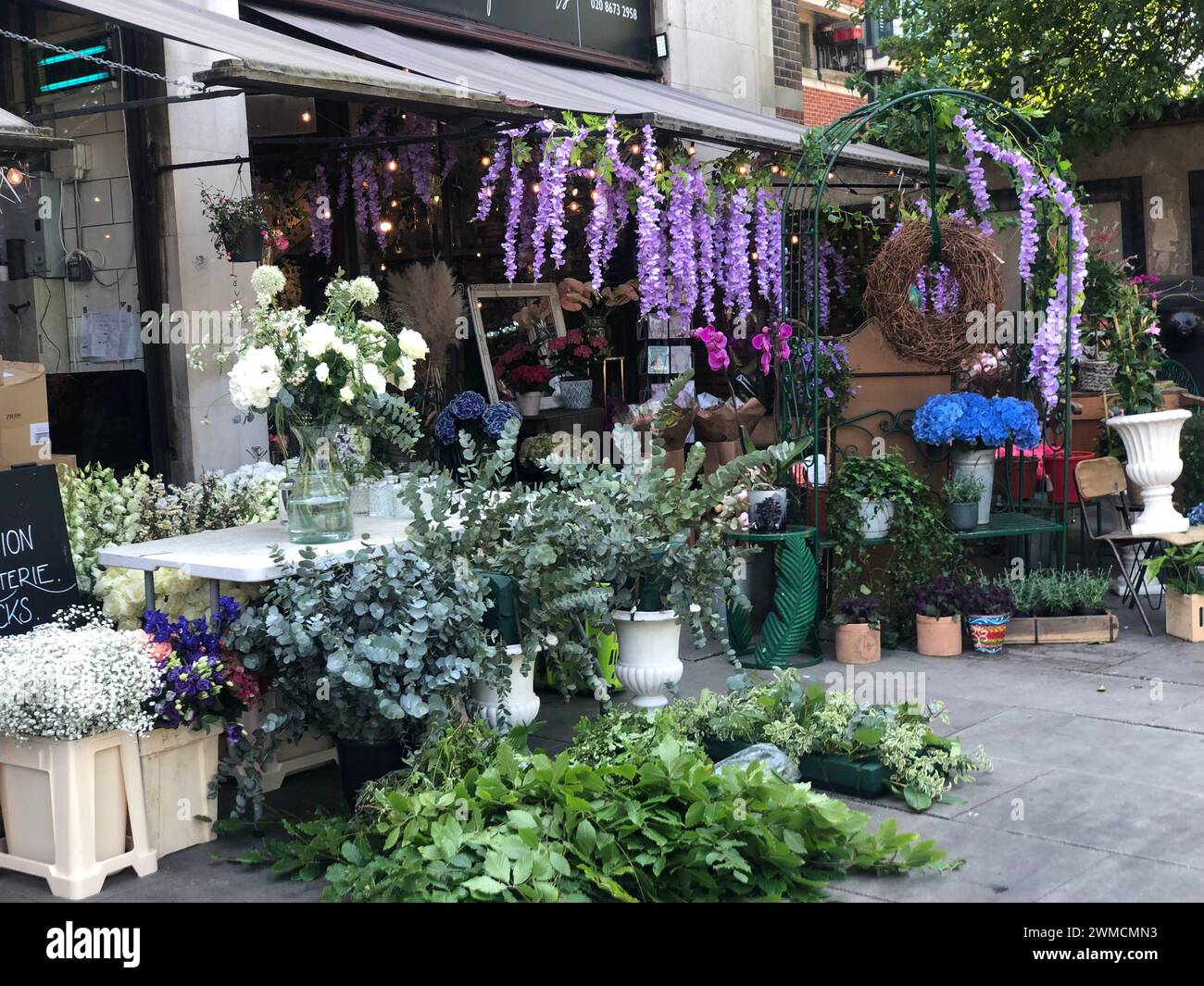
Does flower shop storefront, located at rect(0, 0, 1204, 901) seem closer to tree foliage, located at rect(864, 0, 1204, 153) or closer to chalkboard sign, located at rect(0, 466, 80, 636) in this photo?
chalkboard sign, located at rect(0, 466, 80, 636)

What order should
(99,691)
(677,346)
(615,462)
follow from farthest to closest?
(677,346), (615,462), (99,691)

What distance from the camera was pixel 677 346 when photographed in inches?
418

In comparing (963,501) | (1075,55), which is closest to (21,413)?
(963,501)

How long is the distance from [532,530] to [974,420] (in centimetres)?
345

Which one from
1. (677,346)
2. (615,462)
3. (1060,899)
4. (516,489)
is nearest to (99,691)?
(516,489)

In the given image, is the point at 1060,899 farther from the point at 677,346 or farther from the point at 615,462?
the point at 677,346

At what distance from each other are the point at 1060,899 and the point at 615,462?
18.7 feet

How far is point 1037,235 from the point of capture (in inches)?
306

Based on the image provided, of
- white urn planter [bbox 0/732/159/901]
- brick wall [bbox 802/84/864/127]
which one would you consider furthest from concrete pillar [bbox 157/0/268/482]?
brick wall [bbox 802/84/864/127]

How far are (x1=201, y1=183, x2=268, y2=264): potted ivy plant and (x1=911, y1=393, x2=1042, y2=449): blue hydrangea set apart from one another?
3.97 metres

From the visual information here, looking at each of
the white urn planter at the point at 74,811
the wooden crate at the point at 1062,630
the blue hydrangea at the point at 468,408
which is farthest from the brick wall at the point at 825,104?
the white urn planter at the point at 74,811

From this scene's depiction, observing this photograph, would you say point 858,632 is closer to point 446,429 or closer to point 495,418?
point 495,418

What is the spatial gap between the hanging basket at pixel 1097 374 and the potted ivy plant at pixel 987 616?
2.12 meters

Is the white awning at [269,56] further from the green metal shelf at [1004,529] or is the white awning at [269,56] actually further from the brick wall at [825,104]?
the brick wall at [825,104]
